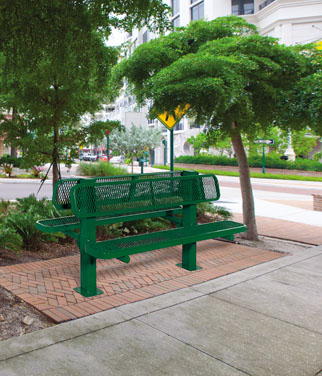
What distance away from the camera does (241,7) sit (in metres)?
47.2

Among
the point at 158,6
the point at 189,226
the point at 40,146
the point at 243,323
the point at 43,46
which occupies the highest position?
the point at 158,6

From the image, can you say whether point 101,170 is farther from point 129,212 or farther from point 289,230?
point 129,212

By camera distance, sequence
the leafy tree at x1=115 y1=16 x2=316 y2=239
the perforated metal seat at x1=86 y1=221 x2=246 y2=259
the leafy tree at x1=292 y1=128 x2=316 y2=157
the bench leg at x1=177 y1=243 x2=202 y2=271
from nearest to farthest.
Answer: the perforated metal seat at x1=86 y1=221 x2=246 y2=259 → the bench leg at x1=177 y1=243 x2=202 y2=271 → the leafy tree at x1=115 y1=16 x2=316 y2=239 → the leafy tree at x1=292 y1=128 x2=316 y2=157

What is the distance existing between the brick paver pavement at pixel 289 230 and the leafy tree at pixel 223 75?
3.42 feet

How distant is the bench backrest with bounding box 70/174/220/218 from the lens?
4257 millimetres

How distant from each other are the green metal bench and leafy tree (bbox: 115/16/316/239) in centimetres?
119

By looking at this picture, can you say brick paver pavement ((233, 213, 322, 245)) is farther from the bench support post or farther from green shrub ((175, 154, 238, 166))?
green shrub ((175, 154, 238, 166))

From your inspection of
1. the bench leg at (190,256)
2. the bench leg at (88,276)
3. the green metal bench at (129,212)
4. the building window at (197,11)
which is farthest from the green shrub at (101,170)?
the building window at (197,11)

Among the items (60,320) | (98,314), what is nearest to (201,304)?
(98,314)

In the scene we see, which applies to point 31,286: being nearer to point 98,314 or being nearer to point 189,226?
point 98,314

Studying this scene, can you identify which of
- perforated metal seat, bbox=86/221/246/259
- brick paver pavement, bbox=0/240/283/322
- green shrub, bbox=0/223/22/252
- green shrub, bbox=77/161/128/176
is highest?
green shrub, bbox=77/161/128/176

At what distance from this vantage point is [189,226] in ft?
17.9

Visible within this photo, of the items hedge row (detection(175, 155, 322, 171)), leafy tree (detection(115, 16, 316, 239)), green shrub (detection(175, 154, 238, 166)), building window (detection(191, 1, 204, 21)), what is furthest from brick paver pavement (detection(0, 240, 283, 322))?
building window (detection(191, 1, 204, 21))

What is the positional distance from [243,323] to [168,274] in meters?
1.61
